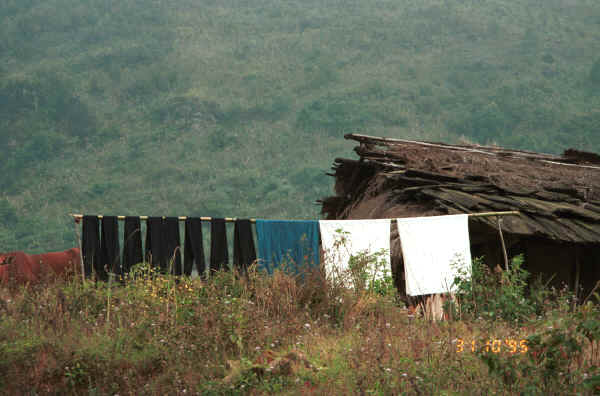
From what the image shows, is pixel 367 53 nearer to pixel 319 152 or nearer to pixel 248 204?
pixel 319 152

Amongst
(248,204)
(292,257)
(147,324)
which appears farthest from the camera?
(248,204)

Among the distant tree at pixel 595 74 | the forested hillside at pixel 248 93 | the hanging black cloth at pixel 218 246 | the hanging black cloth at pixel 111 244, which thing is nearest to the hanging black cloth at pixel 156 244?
the hanging black cloth at pixel 111 244

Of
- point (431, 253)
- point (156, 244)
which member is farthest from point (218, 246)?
point (431, 253)

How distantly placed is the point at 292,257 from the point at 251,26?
9983cm

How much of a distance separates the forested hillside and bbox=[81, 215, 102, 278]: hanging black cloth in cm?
5009

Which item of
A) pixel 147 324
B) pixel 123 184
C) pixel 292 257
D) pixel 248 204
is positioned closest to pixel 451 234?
pixel 292 257

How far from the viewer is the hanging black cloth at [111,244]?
32.2 ft

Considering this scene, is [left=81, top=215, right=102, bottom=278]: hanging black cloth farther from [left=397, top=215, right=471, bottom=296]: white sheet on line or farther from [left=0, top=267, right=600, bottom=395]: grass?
[left=397, top=215, right=471, bottom=296]: white sheet on line

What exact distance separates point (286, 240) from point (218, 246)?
99cm

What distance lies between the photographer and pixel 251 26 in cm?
10531

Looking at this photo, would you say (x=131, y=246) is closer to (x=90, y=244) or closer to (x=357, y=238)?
(x=90, y=244)

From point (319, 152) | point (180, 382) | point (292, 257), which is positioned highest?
point (319, 152)
